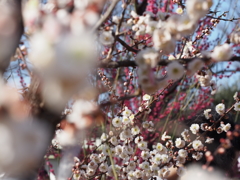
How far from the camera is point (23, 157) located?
430 millimetres

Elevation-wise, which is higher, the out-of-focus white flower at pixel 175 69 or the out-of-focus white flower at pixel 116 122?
the out-of-focus white flower at pixel 116 122

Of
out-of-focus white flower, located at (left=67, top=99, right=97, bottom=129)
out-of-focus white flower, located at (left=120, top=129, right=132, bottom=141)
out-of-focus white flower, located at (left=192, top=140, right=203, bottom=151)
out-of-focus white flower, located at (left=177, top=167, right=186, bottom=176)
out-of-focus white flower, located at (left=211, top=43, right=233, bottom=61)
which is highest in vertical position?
out-of-focus white flower, located at (left=120, top=129, right=132, bottom=141)

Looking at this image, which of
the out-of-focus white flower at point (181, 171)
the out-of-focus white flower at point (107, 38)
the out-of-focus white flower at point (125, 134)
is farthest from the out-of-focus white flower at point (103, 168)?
the out-of-focus white flower at point (107, 38)

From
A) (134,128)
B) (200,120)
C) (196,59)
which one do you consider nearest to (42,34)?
(196,59)

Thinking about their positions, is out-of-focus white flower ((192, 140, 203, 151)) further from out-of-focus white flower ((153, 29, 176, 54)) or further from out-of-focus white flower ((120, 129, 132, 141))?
out-of-focus white flower ((153, 29, 176, 54))

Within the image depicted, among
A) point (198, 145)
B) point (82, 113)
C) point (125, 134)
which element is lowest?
point (82, 113)

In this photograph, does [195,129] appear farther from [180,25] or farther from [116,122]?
[180,25]

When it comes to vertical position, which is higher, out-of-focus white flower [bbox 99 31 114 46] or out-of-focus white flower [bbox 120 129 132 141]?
out-of-focus white flower [bbox 120 129 132 141]

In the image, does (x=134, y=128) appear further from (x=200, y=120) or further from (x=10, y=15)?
(x=10, y=15)

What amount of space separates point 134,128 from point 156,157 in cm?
18

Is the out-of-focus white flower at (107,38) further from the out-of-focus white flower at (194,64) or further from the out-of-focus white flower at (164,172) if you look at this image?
the out-of-focus white flower at (164,172)

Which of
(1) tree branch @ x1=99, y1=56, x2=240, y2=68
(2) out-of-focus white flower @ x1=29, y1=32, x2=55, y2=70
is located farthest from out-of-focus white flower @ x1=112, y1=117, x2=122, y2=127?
(2) out-of-focus white flower @ x1=29, y1=32, x2=55, y2=70

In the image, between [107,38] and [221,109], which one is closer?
[107,38]

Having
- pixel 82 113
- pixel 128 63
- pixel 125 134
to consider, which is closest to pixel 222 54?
pixel 128 63
